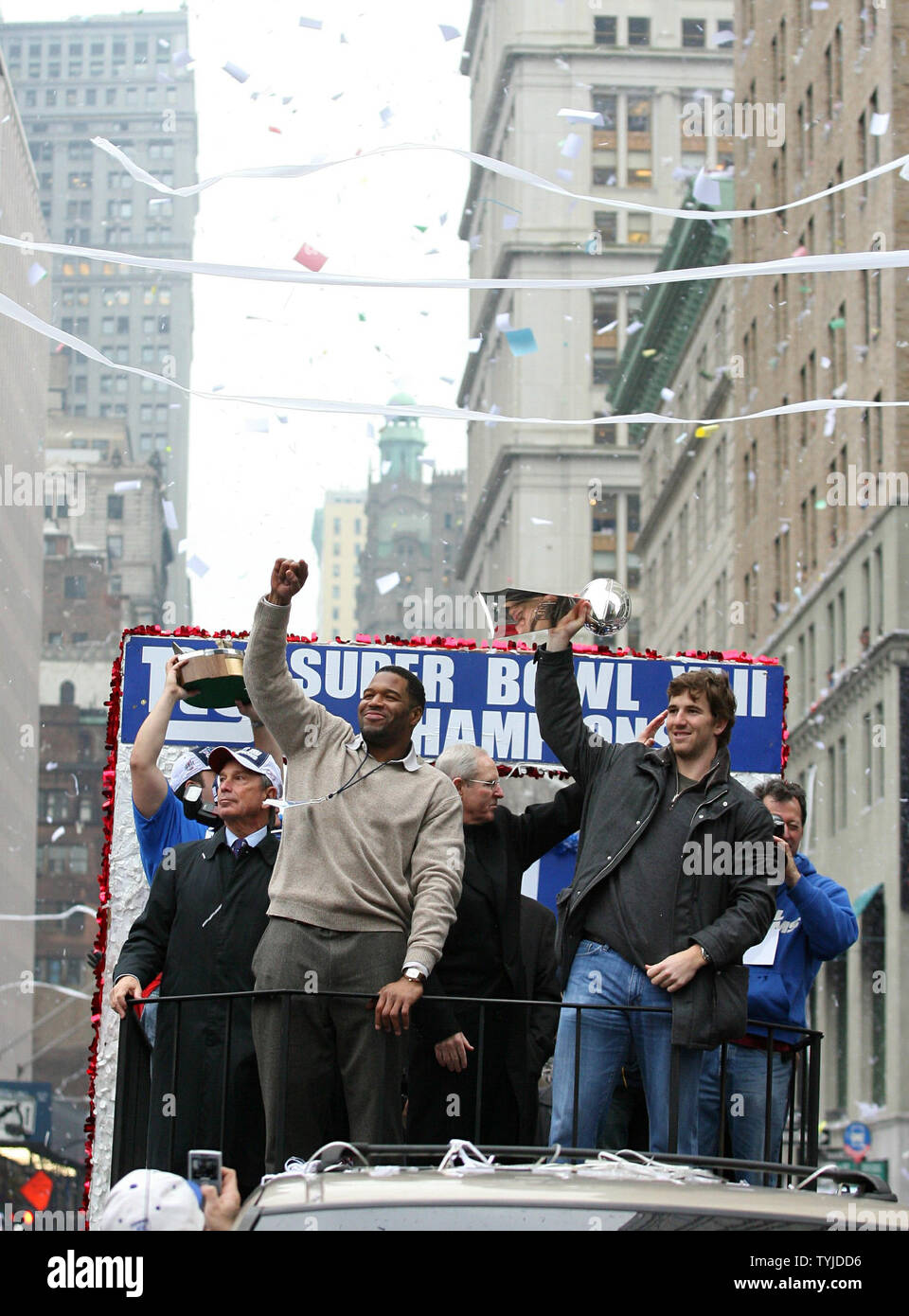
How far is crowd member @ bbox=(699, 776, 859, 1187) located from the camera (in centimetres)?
561

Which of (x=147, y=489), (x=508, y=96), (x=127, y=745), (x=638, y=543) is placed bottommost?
(x=127, y=745)

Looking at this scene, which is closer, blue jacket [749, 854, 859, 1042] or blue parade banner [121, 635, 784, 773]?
blue jacket [749, 854, 859, 1042]

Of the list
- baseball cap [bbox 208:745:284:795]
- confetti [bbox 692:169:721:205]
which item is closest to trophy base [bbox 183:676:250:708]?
baseball cap [bbox 208:745:284:795]

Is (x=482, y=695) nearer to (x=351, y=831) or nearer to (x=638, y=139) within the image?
(x=351, y=831)

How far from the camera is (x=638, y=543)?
260 ft

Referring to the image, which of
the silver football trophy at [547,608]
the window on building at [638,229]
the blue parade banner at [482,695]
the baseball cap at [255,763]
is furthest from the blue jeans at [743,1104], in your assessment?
the window on building at [638,229]

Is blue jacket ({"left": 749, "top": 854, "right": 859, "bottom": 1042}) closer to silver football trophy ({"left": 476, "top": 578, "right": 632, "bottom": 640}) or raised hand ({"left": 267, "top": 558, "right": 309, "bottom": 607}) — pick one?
silver football trophy ({"left": 476, "top": 578, "right": 632, "bottom": 640})

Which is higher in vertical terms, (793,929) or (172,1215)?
(793,929)

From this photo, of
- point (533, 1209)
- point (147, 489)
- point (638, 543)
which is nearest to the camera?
point (533, 1209)

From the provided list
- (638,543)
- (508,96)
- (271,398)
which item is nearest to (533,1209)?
(271,398)

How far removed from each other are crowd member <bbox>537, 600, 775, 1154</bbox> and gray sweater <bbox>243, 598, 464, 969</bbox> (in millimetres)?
384

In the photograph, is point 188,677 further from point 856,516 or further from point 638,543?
point 638,543

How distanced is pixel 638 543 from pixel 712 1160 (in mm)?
75522

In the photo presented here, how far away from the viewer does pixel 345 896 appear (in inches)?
212
